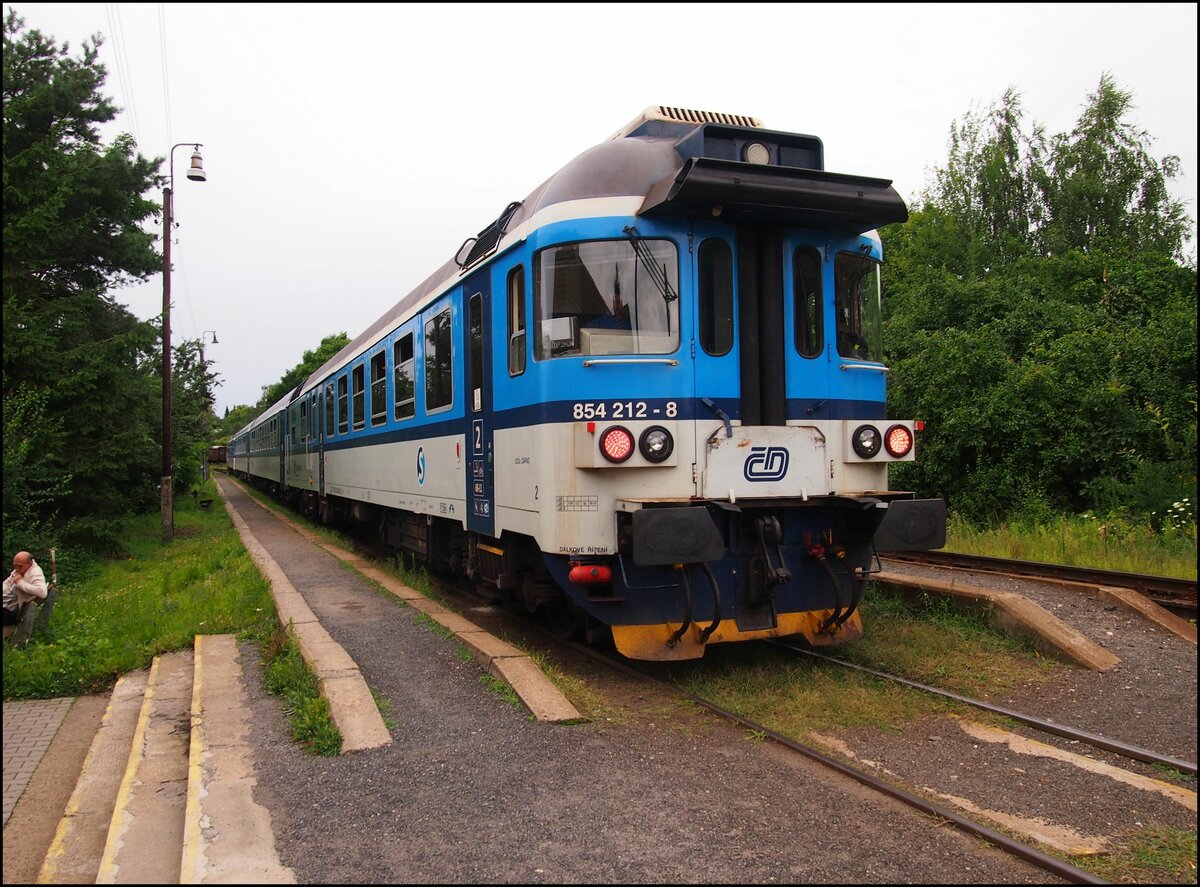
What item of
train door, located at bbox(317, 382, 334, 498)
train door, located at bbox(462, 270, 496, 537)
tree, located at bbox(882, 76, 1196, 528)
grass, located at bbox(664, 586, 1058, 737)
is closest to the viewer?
grass, located at bbox(664, 586, 1058, 737)

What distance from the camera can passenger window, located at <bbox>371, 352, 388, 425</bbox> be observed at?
427 inches

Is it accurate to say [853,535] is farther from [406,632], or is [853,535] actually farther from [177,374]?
[177,374]

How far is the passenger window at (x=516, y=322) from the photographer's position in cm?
612

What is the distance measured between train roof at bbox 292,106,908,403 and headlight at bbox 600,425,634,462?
57.2 inches

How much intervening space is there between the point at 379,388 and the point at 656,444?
6673mm

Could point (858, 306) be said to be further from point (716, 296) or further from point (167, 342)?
point (167, 342)

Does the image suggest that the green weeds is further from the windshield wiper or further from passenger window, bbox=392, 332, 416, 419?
passenger window, bbox=392, 332, 416, 419

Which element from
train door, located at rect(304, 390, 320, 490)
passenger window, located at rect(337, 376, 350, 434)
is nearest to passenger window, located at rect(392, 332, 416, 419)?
passenger window, located at rect(337, 376, 350, 434)

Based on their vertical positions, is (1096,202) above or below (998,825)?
above

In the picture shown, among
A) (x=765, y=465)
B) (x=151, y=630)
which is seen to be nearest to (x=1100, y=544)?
(x=765, y=465)

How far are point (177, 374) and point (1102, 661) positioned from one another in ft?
71.9

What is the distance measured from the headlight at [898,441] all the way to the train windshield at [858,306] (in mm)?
619

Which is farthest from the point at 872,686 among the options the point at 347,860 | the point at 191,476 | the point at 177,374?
the point at 191,476

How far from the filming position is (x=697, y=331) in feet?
18.8
